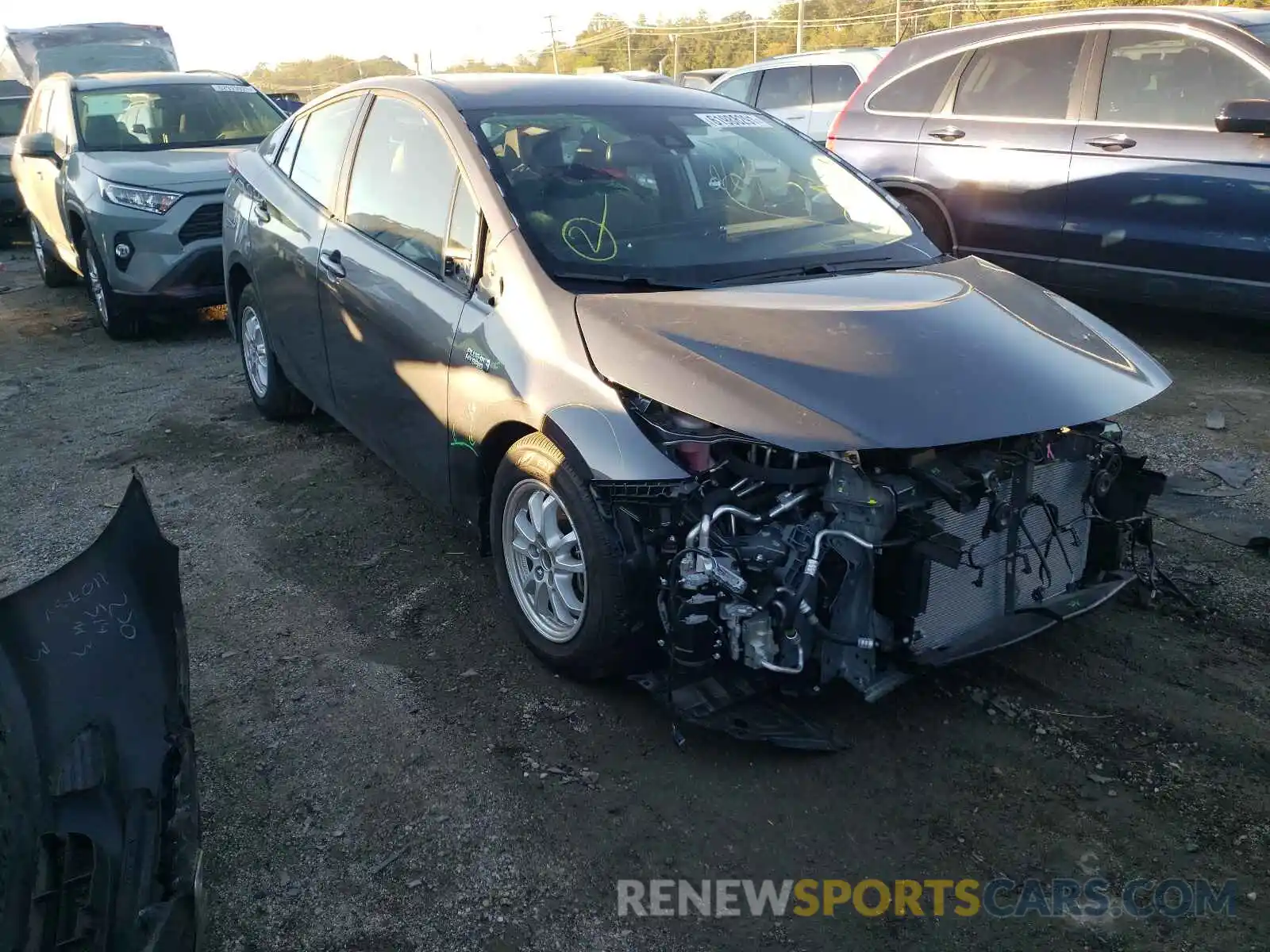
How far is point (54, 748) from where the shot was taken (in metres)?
2.47

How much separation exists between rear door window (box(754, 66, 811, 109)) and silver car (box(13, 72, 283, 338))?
255 inches

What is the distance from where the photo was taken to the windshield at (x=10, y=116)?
14609mm

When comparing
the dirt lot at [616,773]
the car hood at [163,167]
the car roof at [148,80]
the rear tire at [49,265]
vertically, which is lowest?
the dirt lot at [616,773]

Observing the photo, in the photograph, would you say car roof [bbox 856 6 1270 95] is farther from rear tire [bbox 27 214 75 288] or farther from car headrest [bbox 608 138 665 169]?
rear tire [bbox 27 214 75 288]

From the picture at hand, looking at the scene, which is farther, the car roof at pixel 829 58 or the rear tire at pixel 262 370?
the car roof at pixel 829 58

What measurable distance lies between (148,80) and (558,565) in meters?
7.74

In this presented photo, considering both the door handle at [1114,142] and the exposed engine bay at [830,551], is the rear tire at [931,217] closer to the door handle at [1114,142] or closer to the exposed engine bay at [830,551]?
the door handle at [1114,142]

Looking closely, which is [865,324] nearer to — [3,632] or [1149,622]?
[1149,622]

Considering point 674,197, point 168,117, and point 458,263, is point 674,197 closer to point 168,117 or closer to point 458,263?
point 458,263

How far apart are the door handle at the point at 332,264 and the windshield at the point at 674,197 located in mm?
911

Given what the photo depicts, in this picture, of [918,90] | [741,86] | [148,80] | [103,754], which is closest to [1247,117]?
[918,90]

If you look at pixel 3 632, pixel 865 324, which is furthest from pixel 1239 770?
pixel 3 632

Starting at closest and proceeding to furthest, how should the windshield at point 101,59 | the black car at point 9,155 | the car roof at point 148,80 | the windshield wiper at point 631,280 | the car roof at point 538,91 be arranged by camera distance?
the windshield wiper at point 631,280, the car roof at point 538,91, the car roof at point 148,80, the black car at point 9,155, the windshield at point 101,59

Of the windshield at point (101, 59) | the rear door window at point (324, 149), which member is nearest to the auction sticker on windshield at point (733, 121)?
the rear door window at point (324, 149)
